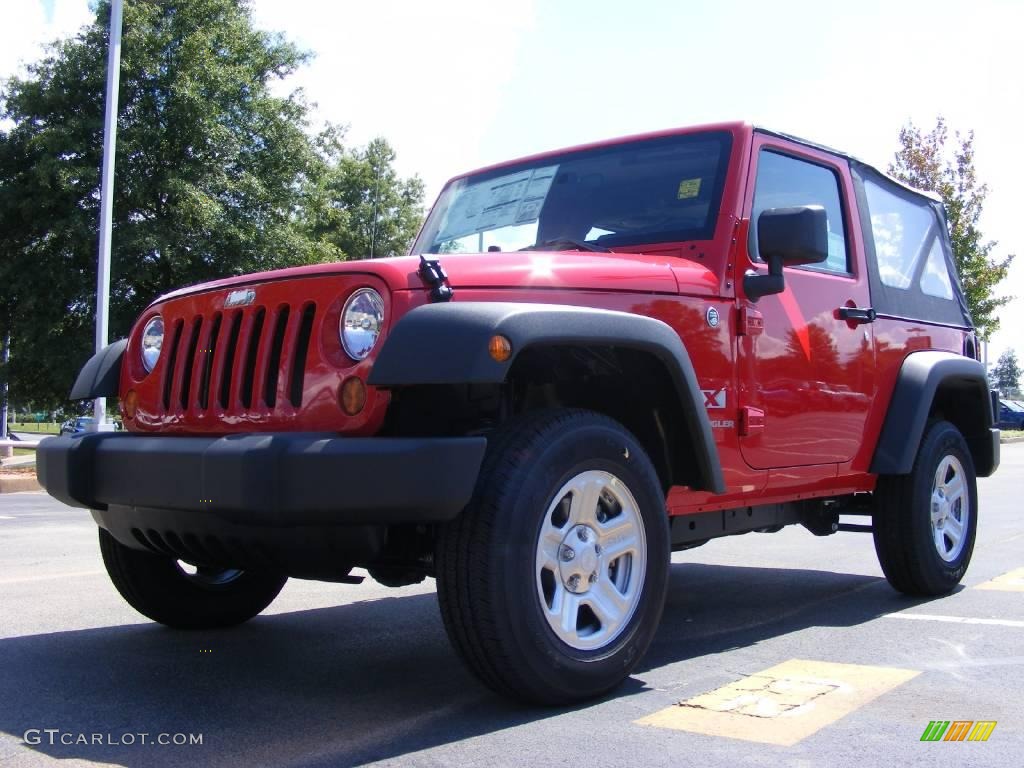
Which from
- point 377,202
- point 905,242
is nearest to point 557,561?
point 905,242

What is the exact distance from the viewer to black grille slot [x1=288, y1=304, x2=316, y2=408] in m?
3.34

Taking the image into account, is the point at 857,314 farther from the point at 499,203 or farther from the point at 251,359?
the point at 251,359

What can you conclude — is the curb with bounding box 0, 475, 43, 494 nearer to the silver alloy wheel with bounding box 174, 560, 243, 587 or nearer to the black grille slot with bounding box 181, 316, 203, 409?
the silver alloy wheel with bounding box 174, 560, 243, 587

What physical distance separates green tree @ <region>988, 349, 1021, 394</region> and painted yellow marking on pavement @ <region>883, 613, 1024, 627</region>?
10310cm

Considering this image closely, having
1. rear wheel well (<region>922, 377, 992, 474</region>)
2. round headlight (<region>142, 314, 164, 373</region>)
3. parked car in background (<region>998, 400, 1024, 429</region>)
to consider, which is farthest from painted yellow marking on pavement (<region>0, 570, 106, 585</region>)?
parked car in background (<region>998, 400, 1024, 429</region>)

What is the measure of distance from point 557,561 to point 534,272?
938 millimetres

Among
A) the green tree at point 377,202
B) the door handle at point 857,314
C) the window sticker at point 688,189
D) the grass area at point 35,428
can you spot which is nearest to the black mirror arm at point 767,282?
the window sticker at point 688,189

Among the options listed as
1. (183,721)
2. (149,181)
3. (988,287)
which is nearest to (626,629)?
(183,721)

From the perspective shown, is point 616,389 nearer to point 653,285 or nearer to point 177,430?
point 653,285

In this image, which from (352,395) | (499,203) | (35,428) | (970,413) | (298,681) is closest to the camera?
(352,395)

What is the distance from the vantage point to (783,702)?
11.3 feet

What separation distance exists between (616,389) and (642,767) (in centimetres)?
151

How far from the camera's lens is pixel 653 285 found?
3.84m

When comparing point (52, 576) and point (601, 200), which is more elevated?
point (601, 200)
